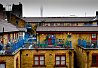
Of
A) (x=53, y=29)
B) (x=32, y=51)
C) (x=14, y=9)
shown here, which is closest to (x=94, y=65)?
(x=32, y=51)

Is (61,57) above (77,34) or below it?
below

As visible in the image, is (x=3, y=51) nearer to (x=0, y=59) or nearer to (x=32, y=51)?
(x=0, y=59)

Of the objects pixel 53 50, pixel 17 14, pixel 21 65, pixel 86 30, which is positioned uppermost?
pixel 17 14

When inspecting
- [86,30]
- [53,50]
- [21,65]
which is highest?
[86,30]

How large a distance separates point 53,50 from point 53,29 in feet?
31.5

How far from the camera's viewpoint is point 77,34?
127 feet

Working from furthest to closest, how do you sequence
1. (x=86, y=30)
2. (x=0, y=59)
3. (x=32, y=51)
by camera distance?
1. (x=86, y=30)
2. (x=32, y=51)
3. (x=0, y=59)

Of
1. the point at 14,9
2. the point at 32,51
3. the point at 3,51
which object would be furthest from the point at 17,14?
the point at 3,51

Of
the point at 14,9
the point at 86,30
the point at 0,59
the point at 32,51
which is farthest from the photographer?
the point at 14,9

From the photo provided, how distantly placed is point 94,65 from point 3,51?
11935mm

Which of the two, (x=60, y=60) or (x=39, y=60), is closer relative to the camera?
(x=39, y=60)

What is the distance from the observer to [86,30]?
3866cm

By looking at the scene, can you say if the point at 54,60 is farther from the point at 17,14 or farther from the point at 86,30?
the point at 17,14

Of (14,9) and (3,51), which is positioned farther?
(14,9)
